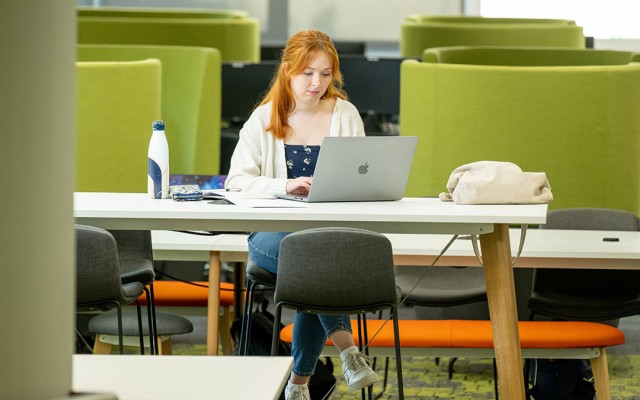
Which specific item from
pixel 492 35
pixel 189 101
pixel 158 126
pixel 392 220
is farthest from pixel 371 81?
pixel 392 220

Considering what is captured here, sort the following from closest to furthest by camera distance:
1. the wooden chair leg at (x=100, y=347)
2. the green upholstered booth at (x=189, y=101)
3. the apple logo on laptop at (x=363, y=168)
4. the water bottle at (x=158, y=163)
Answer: the apple logo on laptop at (x=363, y=168) < the water bottle at (x=158, y=163) < the wooden chair leg at (x=100, y=347) < the green upholstered booth at (x=189, y=101)

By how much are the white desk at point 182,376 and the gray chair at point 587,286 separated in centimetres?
249

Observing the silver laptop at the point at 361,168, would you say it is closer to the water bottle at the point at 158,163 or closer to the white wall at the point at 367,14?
the water bottle at the point at 158,163

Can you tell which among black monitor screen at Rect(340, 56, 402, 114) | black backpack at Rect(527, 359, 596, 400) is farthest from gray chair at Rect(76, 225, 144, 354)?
black monitor screen at Rect(340, 56, 402, 114)

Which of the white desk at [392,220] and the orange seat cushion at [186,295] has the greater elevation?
the white desk at [392,220]

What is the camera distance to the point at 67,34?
935 mm

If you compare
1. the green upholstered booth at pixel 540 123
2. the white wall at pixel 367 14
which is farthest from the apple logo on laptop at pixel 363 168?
the white wall at pixel 367 14

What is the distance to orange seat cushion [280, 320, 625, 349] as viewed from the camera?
3.52m

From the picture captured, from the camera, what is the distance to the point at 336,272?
301 cm

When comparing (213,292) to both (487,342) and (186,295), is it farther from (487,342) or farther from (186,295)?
(487,342)

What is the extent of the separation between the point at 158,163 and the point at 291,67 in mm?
660

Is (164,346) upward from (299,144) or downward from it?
downward

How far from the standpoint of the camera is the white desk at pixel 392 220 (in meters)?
2.80

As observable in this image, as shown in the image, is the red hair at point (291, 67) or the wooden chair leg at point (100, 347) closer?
the red hair at point (291, 67)
